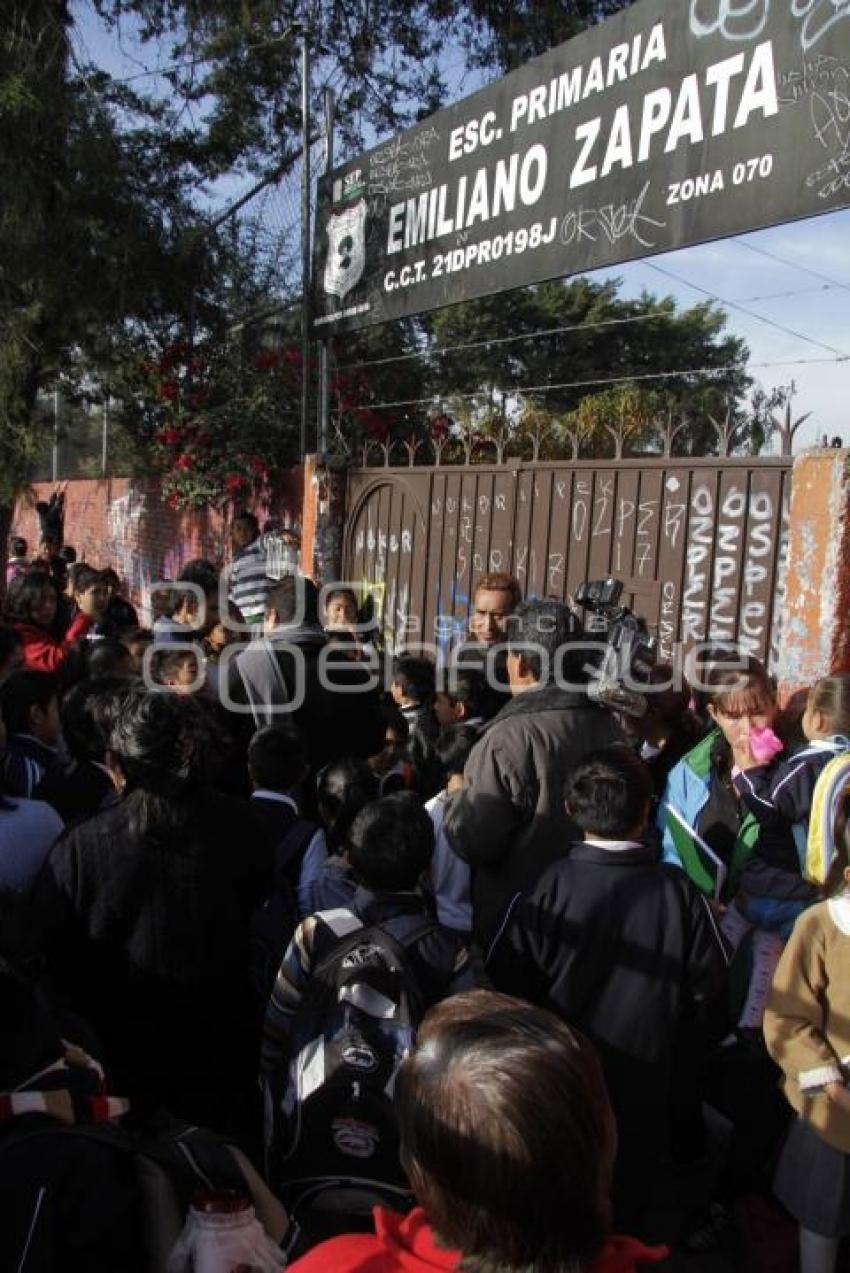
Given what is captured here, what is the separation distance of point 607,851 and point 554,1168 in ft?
4.86

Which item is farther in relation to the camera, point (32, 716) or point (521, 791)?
point (32, 716)

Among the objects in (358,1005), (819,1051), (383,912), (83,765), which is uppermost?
(83,765)

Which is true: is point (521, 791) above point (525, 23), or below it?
below

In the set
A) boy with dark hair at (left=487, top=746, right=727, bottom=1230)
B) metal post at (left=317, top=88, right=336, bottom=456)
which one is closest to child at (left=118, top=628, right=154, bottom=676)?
boy with dark hair at (left=487, top=746, right=727, bottom=1230)

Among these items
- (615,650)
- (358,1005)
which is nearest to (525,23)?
(615,650)

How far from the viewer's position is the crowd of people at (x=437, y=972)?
1208mm

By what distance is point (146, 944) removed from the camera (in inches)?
95.6

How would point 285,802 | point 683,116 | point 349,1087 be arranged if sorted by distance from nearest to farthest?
A: point 349,1087 < point 285,802 < point 683,116

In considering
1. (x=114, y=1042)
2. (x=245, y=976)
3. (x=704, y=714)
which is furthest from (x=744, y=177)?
(x=114, y=1042)

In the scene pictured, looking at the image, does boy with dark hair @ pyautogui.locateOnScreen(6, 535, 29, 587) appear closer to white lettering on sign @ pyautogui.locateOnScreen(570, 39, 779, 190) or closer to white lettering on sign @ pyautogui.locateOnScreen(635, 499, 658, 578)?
white lettering on sign @ pyautogui.locateOnScreen(635, 499, 658, 578)

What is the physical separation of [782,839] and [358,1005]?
1624 mm

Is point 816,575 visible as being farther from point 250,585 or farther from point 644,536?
point 250,585

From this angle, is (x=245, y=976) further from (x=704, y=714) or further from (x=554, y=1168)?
(x=704, y=714)

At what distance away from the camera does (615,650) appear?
3596 millimetres
